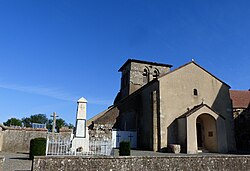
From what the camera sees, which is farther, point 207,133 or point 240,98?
point 240,98

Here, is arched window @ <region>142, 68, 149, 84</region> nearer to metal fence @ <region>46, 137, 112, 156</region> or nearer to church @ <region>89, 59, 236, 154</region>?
church @ <region>89, 59, 236, 154</region>

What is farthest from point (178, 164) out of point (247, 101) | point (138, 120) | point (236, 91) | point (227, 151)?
point (236, 91)

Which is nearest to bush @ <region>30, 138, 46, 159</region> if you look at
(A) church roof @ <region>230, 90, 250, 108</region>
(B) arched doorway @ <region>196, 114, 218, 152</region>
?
(B) arched doorway @ <region>196, 114, 218, 152</region>

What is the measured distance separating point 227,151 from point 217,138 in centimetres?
161

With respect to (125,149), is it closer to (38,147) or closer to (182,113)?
(38,147)

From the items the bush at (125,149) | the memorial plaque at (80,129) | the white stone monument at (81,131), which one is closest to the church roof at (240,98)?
the bush at (125,149)

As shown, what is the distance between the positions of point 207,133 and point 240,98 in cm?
1318

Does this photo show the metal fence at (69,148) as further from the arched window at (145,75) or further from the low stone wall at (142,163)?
the arched window at (145,75)

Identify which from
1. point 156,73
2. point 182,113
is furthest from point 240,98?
point 182,113

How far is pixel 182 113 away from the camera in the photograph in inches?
827

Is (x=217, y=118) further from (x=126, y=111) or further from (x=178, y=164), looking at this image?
(x=178, y=164)

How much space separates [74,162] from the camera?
23.9 ft

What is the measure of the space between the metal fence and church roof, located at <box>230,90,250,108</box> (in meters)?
22.6

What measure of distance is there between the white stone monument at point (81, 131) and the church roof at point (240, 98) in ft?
74.5
